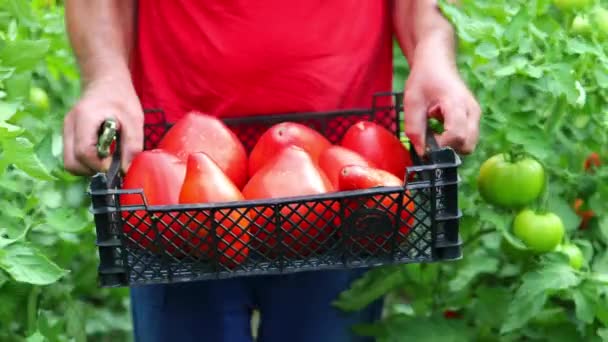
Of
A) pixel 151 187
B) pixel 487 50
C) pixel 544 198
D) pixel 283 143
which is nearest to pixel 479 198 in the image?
pixel 544 198

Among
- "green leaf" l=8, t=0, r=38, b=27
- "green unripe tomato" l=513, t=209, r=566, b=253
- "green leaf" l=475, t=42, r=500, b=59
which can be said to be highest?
"green leaf" l=8, t=0, r=38, b=27

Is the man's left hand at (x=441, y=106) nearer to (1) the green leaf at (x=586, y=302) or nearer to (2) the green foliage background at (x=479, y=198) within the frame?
(2) the green foliage background at (x=479, y=198)

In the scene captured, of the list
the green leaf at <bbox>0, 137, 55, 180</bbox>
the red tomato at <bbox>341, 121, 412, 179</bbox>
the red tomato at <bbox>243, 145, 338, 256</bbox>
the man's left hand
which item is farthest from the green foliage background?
the red tomato at <bbox>243, 145, 338, 256</bbox>

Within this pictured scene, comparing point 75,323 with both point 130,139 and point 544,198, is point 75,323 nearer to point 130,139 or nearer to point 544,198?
point 130,139

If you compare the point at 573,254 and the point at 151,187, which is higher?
the point at 151,187

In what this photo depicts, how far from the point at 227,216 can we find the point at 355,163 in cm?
23

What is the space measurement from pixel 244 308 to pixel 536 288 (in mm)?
491

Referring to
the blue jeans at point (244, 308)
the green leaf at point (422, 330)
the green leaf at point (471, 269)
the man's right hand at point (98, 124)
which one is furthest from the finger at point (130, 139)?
the green leaf at point (471, 269)

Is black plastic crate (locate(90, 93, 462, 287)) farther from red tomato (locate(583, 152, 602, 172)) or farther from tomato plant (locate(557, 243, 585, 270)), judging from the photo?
red tomato (locate(583, 152, 602, 172))

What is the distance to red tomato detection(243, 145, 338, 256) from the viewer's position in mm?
1355

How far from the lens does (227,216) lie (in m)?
1.33

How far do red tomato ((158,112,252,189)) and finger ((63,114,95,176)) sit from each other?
13 cm

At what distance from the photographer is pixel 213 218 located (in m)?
1.32

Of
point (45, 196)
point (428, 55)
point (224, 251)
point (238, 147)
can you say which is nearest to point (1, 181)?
point (45, 196)
